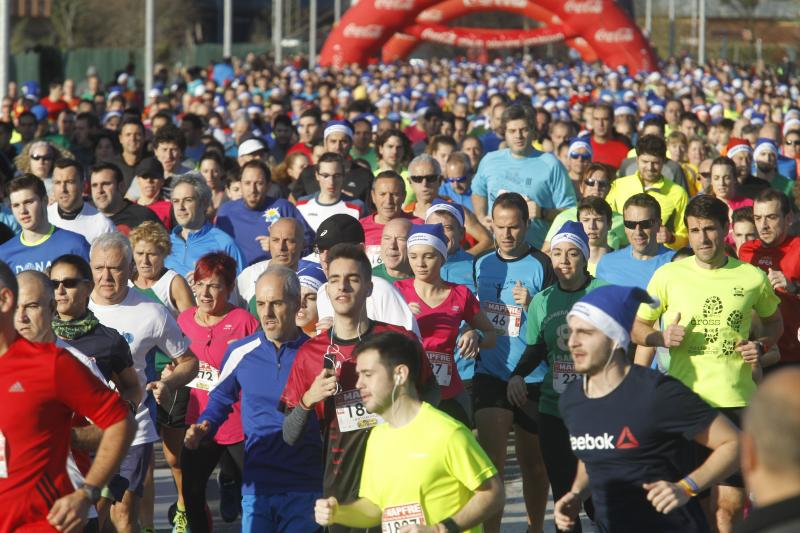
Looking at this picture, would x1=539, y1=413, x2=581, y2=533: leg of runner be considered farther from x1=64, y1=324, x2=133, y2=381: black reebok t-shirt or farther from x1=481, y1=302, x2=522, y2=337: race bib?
x1=64, y1=324, x2=133, y2=381: black reebok t-shirt

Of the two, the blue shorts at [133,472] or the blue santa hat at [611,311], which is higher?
the blue santa hat at [611,311]

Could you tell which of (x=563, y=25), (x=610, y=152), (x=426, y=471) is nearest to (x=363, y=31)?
(x=563, y=25)

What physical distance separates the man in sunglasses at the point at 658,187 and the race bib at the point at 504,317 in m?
2.78

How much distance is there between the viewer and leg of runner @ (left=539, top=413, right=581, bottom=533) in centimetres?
724

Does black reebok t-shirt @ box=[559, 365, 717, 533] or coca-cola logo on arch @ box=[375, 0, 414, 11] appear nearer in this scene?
black reebok t-shirt @ box=[559, 365, 717, 533]

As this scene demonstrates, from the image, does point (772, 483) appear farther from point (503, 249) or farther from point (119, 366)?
point (503, 249)

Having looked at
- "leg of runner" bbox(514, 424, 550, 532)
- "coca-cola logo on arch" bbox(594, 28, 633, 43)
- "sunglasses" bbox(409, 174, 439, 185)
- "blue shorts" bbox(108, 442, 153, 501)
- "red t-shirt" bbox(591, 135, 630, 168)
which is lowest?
"leg of runner" bbox(514, 424, 550, 532)

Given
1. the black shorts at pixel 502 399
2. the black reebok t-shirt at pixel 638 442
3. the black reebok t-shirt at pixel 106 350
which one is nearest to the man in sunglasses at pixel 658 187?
the black shorts at pixel 502 399

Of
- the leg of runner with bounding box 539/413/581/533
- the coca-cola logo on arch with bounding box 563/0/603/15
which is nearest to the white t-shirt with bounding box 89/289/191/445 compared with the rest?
the leg of runner with bounding box 539/413/581/533

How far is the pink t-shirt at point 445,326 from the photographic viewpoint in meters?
7.07

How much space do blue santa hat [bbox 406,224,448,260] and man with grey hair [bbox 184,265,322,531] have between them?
0.96 metres

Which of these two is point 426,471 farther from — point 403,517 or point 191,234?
point 191,234

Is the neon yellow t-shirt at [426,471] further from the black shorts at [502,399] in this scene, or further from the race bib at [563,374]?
the black shorts at [502,399]

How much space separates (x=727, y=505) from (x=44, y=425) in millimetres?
3577
